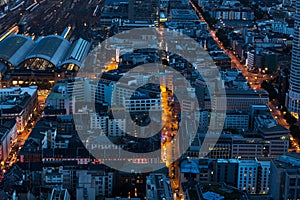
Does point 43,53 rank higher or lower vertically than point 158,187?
higher

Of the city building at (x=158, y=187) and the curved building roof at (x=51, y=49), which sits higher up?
the curved building roof at (x=51, y=49)

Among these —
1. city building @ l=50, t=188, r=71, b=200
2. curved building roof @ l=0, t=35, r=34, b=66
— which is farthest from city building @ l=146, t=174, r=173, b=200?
curved building roof @ l=0, t=35, r=34, b=66

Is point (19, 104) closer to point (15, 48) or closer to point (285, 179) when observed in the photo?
Result: point (15, 48)

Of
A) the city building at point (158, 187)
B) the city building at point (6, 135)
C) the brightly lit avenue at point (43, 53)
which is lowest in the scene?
the city building at point (6, 135)

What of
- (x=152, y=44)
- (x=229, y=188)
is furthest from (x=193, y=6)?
(x=229, y=188)

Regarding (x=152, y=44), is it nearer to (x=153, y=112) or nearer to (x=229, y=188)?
(x=153, y=112)

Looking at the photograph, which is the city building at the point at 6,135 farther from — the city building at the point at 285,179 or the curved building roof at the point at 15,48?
the curved building roof at the point at 15,48

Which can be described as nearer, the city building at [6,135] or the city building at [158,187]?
the city building at [158,187]

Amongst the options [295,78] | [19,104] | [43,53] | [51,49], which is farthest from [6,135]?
[51,49]

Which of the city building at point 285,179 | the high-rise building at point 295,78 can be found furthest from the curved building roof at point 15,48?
the city building at point 285,179
